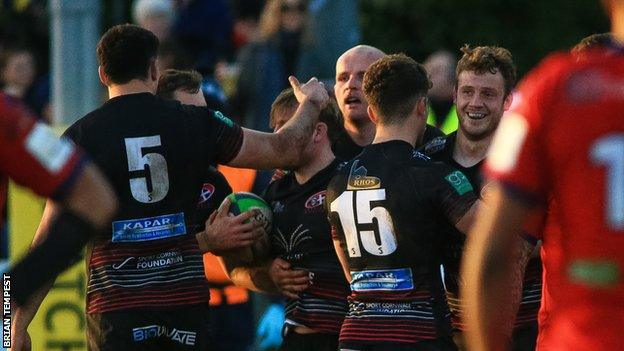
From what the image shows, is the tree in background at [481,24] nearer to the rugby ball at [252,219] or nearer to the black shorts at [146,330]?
the rugby ball at [252,219]

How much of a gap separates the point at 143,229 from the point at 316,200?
114 cm

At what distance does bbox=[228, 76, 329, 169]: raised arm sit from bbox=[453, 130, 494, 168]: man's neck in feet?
2.50

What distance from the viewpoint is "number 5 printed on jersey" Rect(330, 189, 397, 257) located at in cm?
721

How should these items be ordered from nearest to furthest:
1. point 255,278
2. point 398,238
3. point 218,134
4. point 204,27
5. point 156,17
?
point 398,238 → point 218,134 → point 255,278 → point 156,17 → point 204,27

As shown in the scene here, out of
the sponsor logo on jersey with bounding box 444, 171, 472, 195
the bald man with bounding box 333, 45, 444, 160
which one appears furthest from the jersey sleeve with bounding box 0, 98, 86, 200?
the bald man with bounding box 333, 45, 444, 160

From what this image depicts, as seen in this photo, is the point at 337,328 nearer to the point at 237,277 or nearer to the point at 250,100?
the point at 237,277

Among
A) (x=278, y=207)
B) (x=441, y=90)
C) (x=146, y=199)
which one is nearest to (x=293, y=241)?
(x=278, y=207)

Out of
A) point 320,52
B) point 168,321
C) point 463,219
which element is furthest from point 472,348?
point 320,52

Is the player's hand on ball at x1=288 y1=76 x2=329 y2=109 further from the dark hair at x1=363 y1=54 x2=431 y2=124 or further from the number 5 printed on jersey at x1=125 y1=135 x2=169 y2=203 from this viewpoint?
the number 5 printed on jersey at x1=125 y1=135 x2=169 y2=203

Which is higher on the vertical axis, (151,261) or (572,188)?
(572,188)

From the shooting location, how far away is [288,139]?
793cm

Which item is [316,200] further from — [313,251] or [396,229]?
[396,229]

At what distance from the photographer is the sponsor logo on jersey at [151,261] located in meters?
7.47

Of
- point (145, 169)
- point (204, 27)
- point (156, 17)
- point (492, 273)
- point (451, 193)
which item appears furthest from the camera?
point (204, 27)
